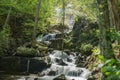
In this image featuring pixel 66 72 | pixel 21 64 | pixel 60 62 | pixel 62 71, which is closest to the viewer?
pixel 66 72

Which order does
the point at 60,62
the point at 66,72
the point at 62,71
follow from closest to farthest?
the point at 66,72 → the point at 62,71 → the point at 60,62

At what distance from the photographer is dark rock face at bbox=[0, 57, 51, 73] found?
1437 centimetres

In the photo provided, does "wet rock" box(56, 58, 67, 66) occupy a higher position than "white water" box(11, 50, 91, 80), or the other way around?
"wet rock" box(56, 58, 67, 66)

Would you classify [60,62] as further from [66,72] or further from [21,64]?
[21,64]

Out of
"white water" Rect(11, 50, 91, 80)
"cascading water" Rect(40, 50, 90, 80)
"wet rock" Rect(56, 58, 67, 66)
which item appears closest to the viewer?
"white water" Rect(11, 50, 91, 80)

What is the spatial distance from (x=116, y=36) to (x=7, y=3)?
49.7 ft

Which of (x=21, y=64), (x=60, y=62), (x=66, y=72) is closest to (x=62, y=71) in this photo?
(x=66, y=72)

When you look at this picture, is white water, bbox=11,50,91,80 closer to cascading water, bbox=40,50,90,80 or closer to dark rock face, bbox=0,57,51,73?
cascading water, bbox=40,50,90,80

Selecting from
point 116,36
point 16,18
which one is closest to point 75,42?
point 16,18

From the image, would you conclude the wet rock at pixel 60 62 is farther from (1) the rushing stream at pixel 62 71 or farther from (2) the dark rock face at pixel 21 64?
(2) the dark rock face at pixel 21 64

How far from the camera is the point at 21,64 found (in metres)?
14.5

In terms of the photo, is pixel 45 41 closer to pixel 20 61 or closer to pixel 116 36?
pixel 20 61

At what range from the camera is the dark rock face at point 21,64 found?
47.1ft

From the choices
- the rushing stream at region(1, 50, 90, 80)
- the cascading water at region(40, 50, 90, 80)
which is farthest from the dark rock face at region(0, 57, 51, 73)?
the cascading water at region(40, 50, 90, 80)
